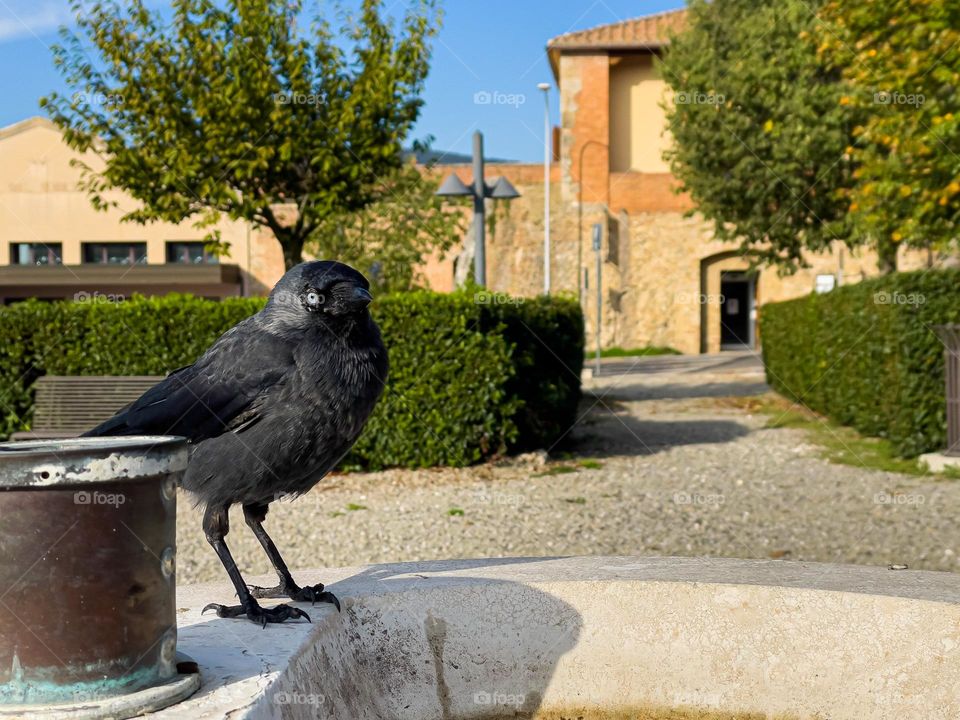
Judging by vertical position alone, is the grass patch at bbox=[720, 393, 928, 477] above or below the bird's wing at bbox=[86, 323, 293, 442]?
below

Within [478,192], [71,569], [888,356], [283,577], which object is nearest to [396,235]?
[478,192]

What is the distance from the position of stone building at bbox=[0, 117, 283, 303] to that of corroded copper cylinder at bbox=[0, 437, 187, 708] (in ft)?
96.8

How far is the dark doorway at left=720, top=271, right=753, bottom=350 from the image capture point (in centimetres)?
3503

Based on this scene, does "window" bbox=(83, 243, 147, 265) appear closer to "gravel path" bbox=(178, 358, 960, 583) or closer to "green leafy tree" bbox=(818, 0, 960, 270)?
"gravel path" bbox=(178, 358, 960, 583)

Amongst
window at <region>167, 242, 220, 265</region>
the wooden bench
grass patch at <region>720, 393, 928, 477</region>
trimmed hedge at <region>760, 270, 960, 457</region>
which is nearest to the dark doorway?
window at <region>167, 242, 220, 265</region>

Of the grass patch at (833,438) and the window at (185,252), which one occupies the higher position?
the window at (185,252)

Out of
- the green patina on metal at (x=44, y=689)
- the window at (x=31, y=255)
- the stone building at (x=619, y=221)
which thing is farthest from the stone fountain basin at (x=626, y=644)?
the window at (x=31, y=255)

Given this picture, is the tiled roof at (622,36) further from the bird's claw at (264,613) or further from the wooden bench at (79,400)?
the bird's claw at (264,613)

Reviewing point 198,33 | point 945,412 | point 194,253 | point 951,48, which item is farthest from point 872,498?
point 194,253

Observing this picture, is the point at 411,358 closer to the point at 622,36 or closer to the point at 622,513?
the point at 622,513

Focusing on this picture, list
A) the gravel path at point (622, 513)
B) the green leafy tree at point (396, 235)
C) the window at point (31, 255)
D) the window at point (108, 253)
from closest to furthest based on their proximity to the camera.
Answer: the gravel path at point (622, 513) < the green leafy tree at point (396, 235) < the window at point (108, 253) < the window at point (31, 255)

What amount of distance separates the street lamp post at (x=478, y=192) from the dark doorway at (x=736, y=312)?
23.0 metres

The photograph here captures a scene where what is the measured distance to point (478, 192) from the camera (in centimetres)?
1263

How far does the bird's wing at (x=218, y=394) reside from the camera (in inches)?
112
